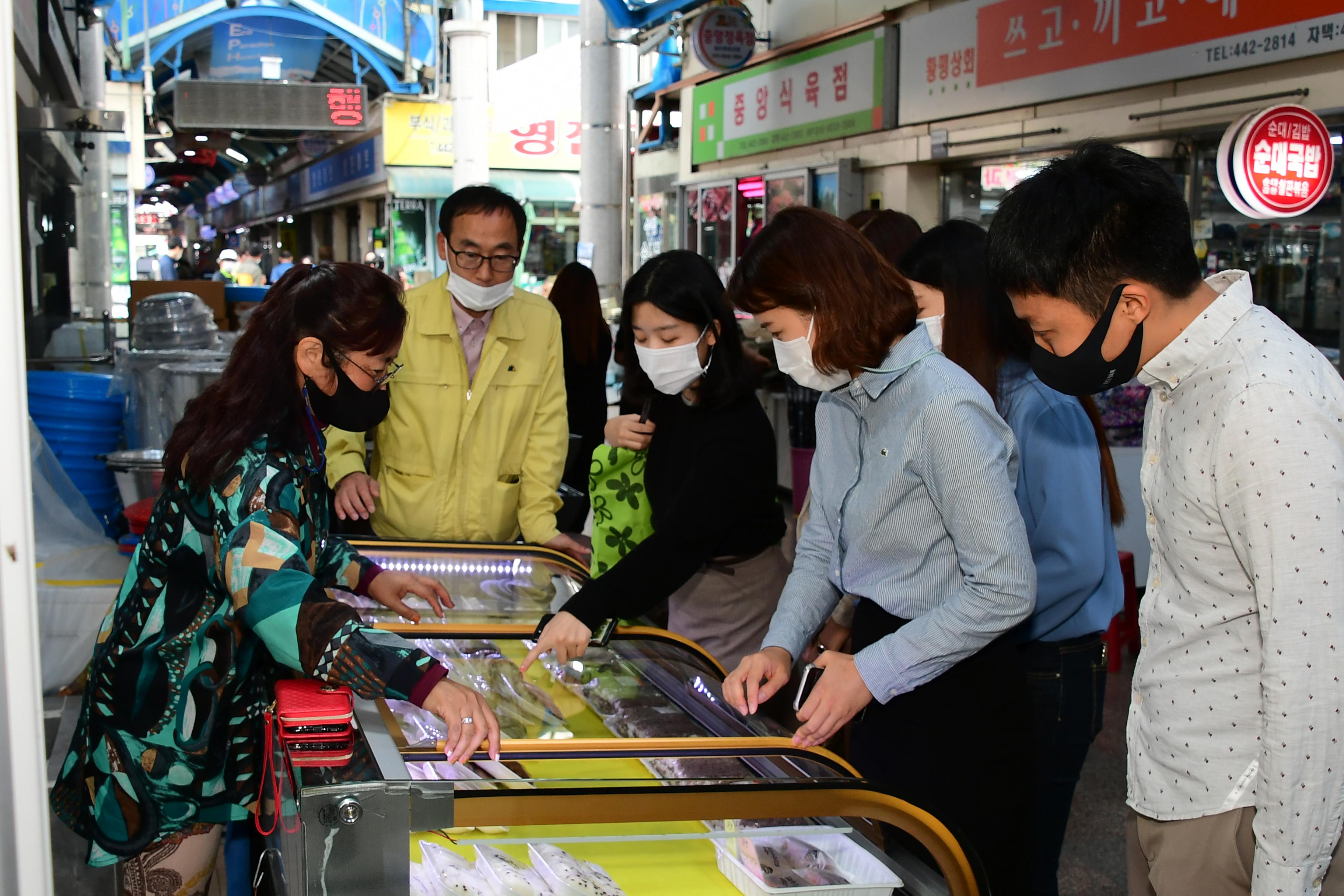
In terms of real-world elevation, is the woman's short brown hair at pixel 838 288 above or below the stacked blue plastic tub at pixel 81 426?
above

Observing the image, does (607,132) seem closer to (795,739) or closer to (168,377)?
(168,377)

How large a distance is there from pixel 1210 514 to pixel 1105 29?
5.36 m

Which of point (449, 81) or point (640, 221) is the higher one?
point (449, 81)

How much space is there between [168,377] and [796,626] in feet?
12.9

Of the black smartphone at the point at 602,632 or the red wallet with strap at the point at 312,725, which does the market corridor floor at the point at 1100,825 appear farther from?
the red wallet with strap at the point at 312,725

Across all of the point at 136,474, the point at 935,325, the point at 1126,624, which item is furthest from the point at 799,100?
the point at 935,325

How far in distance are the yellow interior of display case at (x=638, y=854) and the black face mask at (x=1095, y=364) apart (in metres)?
0.70

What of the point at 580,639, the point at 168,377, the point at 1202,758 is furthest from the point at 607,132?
the point at 1202,758

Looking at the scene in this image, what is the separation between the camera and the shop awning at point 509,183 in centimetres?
1792

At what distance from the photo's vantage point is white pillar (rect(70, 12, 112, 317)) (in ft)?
31.1

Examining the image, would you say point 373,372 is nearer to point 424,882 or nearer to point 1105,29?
point 424,882

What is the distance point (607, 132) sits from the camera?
10.0 meters

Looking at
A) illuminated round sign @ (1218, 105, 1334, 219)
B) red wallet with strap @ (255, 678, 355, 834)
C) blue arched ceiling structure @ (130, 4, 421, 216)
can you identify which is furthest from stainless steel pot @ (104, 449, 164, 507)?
blue arched ceiling structure @ (130, 4, 421, 216)

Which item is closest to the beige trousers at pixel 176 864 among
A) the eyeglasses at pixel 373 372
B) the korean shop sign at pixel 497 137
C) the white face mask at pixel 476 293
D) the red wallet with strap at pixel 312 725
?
the red wallet with strap at pixel 312 725
